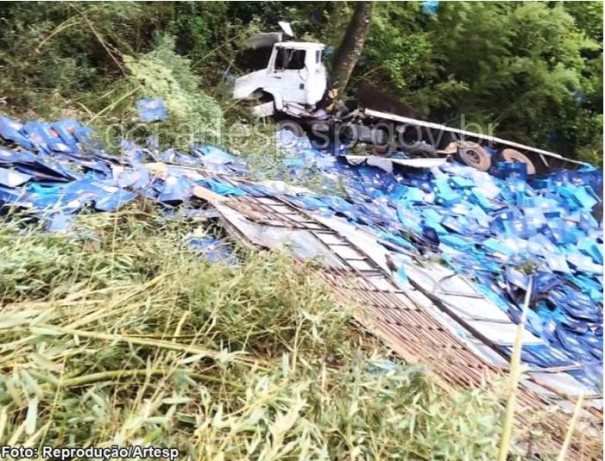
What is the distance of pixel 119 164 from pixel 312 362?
2.43m

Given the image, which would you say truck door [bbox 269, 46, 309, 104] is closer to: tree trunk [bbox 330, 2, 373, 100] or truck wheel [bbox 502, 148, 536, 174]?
tree trunk [bbox 330, 2, 373, 100]

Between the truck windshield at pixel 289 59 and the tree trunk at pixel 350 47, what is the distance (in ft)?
1.80

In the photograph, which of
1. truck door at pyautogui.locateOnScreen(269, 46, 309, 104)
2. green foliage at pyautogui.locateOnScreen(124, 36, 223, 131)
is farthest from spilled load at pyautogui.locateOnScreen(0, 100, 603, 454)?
truck door at pyautogui.locateOnScreen(269, 46, 309, 104)

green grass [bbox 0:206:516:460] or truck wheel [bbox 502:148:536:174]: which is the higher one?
green grass [bbox 0:206:516:460]

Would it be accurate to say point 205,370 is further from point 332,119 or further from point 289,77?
point 289,77

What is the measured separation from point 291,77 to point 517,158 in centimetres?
286

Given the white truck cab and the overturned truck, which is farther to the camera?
the white truck cab

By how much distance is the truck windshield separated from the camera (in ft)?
Result: 23.2

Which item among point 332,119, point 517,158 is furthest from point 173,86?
point 517,158

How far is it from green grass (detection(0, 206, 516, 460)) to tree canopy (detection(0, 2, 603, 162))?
4157 mm

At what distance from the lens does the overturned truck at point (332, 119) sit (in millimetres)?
6867

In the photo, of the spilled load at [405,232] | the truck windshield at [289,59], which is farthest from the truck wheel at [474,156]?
the truck windshield at [289,59]

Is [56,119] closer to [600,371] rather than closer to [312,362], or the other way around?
[312,362]

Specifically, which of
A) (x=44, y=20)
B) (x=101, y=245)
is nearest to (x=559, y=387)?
(x=101, y=245)
